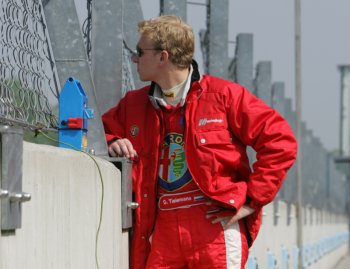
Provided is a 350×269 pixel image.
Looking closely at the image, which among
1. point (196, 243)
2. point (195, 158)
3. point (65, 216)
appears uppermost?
point (195, 158)

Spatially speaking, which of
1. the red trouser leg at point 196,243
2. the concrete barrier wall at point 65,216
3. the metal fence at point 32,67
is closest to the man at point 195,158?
the red trouser leg at point 196,243

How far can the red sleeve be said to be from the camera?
6.58m

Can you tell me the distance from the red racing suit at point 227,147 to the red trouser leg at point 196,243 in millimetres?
128

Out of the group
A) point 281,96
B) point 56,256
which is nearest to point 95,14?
point 56,256

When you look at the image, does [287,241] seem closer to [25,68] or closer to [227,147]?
[227,147]

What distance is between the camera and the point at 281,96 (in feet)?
57.0

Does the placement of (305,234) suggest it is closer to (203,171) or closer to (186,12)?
(186,12)

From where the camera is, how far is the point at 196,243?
21.4ft

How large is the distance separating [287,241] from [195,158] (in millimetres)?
10408

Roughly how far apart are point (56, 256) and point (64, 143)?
1094 mm

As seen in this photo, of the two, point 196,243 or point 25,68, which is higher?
point 25,68

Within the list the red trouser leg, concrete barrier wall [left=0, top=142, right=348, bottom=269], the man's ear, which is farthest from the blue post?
the red trouser leg

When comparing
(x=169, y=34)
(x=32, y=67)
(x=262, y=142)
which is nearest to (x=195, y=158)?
(x=262, y=142)

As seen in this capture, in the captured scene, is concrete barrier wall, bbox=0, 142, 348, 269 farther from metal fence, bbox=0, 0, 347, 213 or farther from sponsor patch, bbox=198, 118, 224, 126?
sponsor patch, bbox=198, 118, 224, 126
